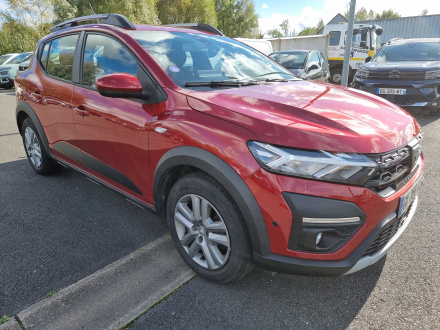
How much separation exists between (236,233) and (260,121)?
0.63 meters

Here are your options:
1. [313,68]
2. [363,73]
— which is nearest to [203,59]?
[363,73]

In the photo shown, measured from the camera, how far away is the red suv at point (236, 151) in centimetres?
160

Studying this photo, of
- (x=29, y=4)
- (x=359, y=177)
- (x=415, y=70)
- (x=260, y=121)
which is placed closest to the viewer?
(x=359, y=177)

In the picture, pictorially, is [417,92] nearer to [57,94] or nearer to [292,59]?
[292,59]

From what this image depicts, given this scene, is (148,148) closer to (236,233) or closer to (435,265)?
(236,233)

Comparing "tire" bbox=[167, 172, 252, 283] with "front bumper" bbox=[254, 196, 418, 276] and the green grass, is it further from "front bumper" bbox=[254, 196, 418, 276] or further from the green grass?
the green grass

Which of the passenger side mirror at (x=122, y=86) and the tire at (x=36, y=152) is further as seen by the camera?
the tire at (x=36, y=152)

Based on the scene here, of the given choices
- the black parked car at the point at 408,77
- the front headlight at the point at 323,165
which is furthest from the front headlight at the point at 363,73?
the front headlight at the point at 323,165

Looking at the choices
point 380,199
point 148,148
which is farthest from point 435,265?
point 148,148

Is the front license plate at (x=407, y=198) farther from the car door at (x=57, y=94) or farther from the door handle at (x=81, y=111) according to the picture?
the car door at (x=57, y=94)

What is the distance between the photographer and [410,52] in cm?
723

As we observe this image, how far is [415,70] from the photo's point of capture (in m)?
6.12

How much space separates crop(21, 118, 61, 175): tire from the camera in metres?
3.69

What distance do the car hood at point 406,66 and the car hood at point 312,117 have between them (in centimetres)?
477
